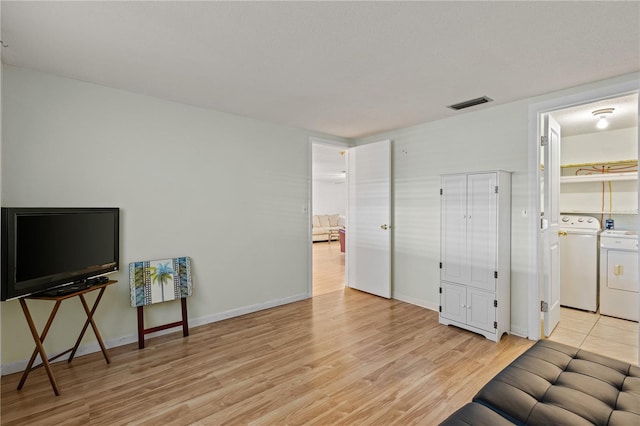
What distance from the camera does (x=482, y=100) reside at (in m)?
3.12

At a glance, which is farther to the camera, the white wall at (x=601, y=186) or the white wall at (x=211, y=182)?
the white wall at (x=601, y=186)

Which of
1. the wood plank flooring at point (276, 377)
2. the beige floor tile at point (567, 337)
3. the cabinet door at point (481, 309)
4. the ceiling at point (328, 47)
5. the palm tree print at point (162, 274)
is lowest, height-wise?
the wood plank flooring at point (276, 377)

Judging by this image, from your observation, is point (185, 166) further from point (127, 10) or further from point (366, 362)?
point (366, 362)

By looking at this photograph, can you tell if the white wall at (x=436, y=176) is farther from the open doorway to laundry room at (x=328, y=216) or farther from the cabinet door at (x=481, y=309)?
the open doorway to laundry room at (x=328, y=216)

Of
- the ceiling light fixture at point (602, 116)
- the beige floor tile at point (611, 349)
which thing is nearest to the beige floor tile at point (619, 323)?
the beige floor tile at point (611, 349)

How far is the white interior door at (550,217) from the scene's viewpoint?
3068 mm

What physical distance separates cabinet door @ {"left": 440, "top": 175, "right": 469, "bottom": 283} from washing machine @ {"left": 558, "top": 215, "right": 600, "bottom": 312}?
1.52 m

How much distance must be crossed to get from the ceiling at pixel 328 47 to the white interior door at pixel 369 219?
1.41 metres

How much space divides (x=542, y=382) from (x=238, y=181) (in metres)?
3.27

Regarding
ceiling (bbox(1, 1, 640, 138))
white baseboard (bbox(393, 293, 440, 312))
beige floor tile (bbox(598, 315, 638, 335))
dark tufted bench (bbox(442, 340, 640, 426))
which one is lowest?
beige floor tile (bbox(598, 315, 638, 335))

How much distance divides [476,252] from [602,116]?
220 centimetres

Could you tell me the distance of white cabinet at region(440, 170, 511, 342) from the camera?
306 cm

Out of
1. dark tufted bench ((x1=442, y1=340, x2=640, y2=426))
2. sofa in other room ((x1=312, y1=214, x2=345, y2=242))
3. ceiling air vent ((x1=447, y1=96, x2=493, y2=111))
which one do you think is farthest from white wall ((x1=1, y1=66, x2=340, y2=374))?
sofa in other room ((x1=312, y1=214, x2=345, y2=242))

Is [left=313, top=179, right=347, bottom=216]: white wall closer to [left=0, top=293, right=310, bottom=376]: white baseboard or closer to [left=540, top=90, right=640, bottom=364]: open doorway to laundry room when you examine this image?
[left=0, top=293, right=310, bottom=376]: white baseboard
